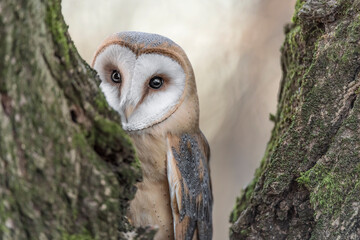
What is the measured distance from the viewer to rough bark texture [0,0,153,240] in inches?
39.6

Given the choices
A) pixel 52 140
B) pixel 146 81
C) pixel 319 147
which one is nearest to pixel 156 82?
pixel 146 81

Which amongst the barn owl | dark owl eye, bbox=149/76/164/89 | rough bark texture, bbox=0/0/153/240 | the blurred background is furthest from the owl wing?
the blurred background

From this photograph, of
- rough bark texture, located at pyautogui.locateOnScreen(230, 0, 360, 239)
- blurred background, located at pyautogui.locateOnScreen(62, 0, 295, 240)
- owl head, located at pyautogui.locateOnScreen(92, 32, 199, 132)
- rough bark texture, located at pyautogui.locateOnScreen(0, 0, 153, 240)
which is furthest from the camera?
blurred background, located at pyautogui.locateOnScreen(62, 0, 295, 240)

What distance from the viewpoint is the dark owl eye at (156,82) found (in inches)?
83.4

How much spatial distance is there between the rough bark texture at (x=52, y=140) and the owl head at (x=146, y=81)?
772 millimetres

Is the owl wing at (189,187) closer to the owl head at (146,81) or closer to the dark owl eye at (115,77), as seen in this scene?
the owl head at (146,81)

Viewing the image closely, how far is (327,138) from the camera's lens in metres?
1.81

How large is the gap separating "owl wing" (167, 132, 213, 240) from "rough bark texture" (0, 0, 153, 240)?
2.84 ft

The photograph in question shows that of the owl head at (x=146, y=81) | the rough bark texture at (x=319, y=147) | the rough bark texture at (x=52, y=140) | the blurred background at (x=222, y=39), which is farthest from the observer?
the blurred background at (x=222, y=39)

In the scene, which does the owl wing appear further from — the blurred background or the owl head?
the blurred background

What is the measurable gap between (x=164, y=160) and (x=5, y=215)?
1.20 meters

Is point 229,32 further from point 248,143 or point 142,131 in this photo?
point 142,131

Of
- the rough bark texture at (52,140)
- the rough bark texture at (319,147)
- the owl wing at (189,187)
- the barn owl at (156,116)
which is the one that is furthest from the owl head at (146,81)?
the rough bark texture at (52,140)

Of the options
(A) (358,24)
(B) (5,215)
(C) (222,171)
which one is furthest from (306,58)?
(C) (222,171)
